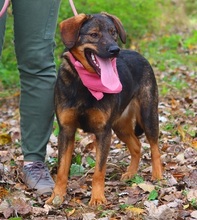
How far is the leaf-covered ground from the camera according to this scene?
14.5 feet

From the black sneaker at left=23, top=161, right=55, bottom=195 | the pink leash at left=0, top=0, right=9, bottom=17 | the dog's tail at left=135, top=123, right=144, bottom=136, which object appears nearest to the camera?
the pink leash at left=0, top=0, right=9, bottom=17

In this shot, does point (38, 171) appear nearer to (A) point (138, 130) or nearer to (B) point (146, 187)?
(B) point (146, 187)

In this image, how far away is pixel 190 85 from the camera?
10469 mm

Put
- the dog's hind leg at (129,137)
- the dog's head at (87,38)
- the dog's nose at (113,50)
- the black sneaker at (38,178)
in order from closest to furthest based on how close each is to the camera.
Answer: the dog's nose at (113,50) < the dog's head at (87,38) < the black sneaker at (38,178) < the dog's hind leg at (129,137)

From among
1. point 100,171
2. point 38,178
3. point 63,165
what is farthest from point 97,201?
point 38,178

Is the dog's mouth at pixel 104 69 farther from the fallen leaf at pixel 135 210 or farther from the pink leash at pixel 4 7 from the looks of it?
the fallen leaf at pixel 135 210

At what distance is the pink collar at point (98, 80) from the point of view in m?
4.62

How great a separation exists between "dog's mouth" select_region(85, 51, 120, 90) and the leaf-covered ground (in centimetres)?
98

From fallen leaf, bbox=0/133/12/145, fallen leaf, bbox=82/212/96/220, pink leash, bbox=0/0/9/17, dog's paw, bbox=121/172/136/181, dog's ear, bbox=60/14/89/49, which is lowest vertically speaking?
fallen leaf, bbox=0/133/12/145

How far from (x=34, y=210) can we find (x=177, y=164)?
1.95 meters

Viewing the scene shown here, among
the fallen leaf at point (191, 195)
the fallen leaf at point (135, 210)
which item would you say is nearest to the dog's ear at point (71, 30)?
the fallen leaf at point (135, 210)

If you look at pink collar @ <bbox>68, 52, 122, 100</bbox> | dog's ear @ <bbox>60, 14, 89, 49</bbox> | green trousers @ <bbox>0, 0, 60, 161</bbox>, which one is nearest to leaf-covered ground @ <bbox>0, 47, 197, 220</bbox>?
green trousers @ <bbox>0, 0, 60, 161</bbox>

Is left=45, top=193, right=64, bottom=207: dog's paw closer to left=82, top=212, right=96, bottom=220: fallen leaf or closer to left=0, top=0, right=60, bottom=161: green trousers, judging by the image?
left=82, top=212, right=96, bottom=220: fallen leaf

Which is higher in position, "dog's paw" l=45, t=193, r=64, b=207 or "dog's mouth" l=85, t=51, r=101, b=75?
"dog's mouth" l=85, t=51, r=101, b=75
